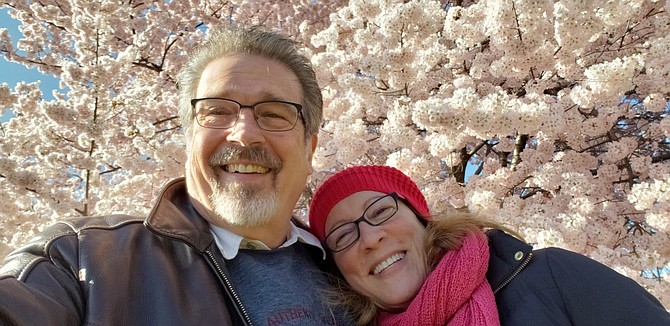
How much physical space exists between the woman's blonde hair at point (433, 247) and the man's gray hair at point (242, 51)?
2.26 feet

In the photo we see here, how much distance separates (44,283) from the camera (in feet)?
4.06

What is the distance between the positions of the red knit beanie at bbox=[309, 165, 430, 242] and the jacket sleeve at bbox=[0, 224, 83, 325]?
106cm

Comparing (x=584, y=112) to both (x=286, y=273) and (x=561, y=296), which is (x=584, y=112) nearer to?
(x=561, y=296)

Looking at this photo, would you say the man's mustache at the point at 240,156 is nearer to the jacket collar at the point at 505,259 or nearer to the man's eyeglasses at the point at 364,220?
the man's eyeglasses at the point at 364,220

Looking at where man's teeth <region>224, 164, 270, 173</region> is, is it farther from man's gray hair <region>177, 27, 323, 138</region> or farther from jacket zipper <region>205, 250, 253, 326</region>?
jacket zipper <region>205, 250, 253, 326</region>

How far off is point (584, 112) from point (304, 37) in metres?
3.85

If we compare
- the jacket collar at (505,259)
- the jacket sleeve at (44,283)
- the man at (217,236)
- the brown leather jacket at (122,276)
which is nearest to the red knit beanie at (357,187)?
the man at (217,236)

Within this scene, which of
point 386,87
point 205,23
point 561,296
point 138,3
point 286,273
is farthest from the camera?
point 205,23

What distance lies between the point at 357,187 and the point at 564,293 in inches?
35.9

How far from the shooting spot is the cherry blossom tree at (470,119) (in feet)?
12.1

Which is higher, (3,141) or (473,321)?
(3,141)

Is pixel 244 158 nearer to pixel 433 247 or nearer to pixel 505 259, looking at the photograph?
pixel 433 247

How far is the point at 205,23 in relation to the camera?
743cm

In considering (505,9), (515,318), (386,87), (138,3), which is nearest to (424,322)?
(515,318)
